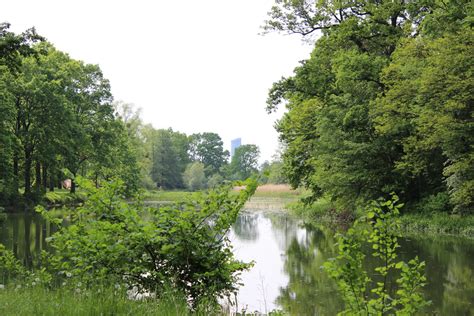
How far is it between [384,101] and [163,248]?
58.0 ft

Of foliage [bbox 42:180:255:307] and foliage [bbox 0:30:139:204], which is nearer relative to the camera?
foliage [bbox 42:180:255:307]

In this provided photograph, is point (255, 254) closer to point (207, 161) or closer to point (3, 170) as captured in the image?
point (3, 170)

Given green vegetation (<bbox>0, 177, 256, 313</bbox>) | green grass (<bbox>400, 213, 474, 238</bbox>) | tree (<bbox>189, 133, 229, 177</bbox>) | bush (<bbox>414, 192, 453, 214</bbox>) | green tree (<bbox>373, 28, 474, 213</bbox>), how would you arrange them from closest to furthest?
1. green vegetation (<bbox>0, 177, 256, 313</bbox>)
2. green tree (<bbox>373, 28, 474, 213</bbox>)
3. green grass (<bbox>400, 213, 474, 238</bbox>)
4. bush (<bbox>414, 192, 453, 214</bbox>)
5. tree (<bbox>189, 133, 229, 177</bbox>)

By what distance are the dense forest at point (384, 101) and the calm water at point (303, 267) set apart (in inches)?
140

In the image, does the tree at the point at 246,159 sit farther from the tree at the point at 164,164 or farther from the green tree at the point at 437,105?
the green tree at the point at 437,105

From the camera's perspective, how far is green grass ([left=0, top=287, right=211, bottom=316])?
17.1ft

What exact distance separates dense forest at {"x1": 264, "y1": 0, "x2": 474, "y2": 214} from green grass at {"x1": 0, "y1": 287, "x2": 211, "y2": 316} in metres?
15.0

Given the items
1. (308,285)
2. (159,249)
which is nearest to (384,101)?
(308,285)

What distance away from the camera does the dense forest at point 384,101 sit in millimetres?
18438

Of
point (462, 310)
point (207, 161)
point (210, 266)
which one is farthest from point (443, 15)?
point (207, 161)

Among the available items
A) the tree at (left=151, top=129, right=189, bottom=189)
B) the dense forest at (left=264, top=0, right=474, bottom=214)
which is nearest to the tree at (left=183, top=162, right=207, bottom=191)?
the tree at (left=151, top=129, right=189, bottom=189)

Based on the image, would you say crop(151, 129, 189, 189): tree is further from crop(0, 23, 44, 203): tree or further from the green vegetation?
the green vegetation

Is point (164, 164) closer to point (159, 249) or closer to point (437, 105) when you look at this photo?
point (437, 105)


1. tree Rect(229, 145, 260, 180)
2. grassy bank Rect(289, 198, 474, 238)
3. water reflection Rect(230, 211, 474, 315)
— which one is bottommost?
water reflection Rect(230, 211, 474, 315)
